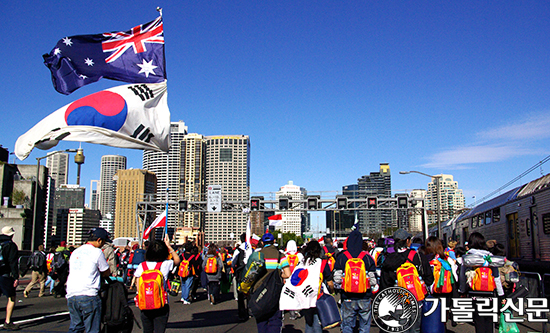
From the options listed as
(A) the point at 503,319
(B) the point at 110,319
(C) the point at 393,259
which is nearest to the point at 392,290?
(C) the point at 393,259

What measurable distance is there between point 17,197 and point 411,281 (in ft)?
213

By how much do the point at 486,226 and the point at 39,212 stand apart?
7148 centimetres

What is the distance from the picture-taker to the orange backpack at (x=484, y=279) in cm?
691

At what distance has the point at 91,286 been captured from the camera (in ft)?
19.1

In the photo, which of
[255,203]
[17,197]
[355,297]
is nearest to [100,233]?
[355,297]

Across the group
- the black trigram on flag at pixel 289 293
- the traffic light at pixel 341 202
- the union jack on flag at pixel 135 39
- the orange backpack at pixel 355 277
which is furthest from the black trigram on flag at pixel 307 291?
the traffic light at pixel 341 202

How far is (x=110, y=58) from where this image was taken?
10719 mm

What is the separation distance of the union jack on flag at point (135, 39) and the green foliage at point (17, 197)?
5860cm

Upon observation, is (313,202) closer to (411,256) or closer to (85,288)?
(411,256)

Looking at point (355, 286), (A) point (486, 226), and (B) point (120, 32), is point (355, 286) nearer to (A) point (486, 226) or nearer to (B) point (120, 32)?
(B) point (120, 32)

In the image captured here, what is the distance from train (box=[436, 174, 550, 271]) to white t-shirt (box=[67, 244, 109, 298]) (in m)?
13.5

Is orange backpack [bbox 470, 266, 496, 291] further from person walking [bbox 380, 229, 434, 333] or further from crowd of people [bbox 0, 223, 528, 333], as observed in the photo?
person walking [bbox 380, 229, 434, 333]

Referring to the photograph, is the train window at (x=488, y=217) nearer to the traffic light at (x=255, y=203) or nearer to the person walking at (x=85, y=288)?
the person walking at (x=85, y=288)

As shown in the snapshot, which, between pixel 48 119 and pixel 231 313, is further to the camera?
pixel 231 313
